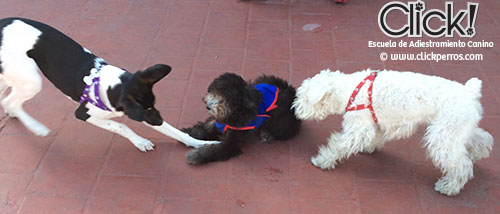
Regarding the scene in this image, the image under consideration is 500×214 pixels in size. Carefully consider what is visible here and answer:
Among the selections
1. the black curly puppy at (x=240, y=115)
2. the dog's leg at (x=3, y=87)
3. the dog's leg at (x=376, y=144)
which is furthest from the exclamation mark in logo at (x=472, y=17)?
the dog's leg at (x=3, y=87)

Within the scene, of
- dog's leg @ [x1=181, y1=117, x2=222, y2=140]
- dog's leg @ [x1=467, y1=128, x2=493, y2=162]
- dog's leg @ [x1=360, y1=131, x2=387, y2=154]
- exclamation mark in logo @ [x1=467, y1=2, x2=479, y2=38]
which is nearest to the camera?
dog's leg @ [x1=467, y1=128, x2=493, y2=162]

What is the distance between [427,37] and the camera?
479 cm

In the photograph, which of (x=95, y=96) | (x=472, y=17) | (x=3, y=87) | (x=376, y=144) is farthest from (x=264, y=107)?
(x=472, y=17)

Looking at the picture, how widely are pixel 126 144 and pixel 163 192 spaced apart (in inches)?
25.0

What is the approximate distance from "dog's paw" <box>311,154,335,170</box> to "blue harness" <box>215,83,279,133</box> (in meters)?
0.52

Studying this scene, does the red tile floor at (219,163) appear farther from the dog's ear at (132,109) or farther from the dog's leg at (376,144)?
the dog's ear at (132,109)

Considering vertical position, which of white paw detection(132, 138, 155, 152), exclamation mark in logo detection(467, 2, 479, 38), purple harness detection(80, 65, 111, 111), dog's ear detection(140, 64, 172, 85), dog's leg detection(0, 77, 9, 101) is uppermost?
dog's ear detection(140, 64, 172, 85)

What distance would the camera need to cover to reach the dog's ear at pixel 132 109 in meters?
2.65

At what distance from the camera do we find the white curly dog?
2.71m

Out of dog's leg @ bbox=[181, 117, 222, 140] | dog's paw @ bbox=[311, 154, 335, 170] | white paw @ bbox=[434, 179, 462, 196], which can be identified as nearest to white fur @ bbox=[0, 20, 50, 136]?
dog's leg @ bbox=[181, 117, 222, 140]

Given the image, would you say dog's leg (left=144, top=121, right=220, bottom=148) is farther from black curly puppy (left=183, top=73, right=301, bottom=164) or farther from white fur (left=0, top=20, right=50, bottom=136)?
white fur (left=0, top=20, right=50, bottom=136)

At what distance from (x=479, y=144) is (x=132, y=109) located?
2.52 metres

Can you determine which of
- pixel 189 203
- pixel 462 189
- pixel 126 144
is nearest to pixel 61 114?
pixel 126 144

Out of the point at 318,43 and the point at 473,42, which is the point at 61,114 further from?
the point at 473,42
